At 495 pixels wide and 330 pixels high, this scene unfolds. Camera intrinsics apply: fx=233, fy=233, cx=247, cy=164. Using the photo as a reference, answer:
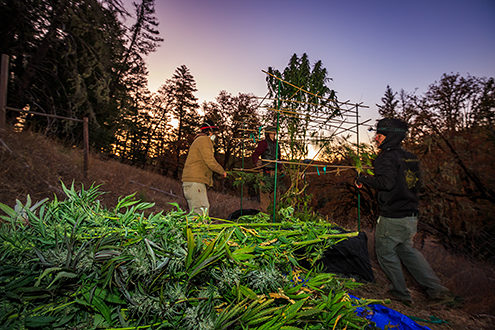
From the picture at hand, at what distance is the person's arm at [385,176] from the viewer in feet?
9.21

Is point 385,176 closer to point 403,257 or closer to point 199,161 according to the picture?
point 403,257

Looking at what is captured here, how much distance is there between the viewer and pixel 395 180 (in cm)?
289

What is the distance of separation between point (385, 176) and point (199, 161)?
9.42 ft

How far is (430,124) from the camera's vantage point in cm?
552

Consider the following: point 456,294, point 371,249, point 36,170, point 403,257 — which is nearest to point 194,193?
point 403,257

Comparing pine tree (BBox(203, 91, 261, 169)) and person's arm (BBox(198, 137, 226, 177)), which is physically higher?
pine tree (BBox(203, 91, 261, 169))

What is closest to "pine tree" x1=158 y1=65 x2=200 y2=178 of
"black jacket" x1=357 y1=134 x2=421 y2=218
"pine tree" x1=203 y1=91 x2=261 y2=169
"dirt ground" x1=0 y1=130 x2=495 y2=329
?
"pine tree" x1=203 y1=91 x2=261 y2=169

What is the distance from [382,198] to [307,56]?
252 centimetres

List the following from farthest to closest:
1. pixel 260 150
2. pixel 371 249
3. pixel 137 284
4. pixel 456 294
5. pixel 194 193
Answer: pixel 260 150
pixel 371 249
pixel 194 193
pixel 456 294
pixel 137 284

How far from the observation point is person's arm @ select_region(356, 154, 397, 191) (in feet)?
9.21

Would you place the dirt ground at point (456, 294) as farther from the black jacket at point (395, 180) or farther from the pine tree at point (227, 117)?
the pine tree at point (227, 117)

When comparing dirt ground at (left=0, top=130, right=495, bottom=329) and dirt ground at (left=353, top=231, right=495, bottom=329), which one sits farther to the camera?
dirt ground at (left=0, top=130, right=495, bottom=329)

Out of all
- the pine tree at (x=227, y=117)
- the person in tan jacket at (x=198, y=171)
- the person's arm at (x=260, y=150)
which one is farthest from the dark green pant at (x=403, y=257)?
the pine tree at (x=227, y=117)

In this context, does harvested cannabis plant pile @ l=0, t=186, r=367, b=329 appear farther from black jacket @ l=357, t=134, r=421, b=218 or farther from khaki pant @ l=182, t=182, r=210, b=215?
khaki pant @ l=182, t=182, r=210, b=215
